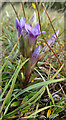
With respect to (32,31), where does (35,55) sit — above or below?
below

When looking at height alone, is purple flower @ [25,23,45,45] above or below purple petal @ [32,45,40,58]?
above

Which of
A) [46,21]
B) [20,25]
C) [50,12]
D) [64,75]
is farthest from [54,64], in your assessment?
[50,12]

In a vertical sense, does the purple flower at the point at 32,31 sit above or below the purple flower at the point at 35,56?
above

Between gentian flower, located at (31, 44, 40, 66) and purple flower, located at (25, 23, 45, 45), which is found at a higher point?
purple flower, located at (25, 23, 45, 45)

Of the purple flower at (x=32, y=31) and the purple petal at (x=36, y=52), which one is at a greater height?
the purple flower at (x=32, y=31)

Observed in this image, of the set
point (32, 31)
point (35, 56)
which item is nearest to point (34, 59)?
point (35, 56)

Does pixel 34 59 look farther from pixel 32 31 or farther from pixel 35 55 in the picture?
pixel 32 31

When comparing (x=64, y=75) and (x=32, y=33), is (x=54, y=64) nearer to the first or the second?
(x=64, y=75)

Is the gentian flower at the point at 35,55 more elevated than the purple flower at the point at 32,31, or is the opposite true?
the purple flower at the point at 32,31

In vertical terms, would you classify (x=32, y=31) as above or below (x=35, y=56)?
above

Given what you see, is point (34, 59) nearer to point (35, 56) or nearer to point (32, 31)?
point (35, 56)

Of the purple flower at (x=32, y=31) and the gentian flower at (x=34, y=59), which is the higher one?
the purple flower at (x=32, y=31)
